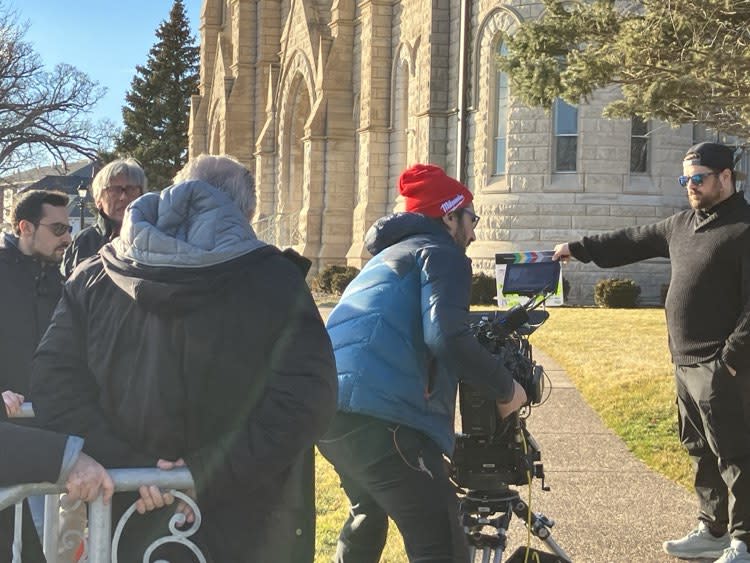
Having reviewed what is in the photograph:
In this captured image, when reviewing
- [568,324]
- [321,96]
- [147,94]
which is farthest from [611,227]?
[147,94]

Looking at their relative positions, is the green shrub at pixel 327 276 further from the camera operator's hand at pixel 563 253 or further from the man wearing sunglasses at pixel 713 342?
the camera operator's hand at pixel 563 253

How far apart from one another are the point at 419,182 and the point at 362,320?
60 cm

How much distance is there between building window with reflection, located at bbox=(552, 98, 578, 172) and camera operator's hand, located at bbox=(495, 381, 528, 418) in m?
20.1

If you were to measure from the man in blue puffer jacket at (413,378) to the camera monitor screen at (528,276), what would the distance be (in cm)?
70

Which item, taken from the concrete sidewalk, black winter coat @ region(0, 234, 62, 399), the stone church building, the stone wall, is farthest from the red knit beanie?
the stone wall

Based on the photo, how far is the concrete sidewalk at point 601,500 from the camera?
5619 mm

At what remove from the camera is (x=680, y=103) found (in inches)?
344

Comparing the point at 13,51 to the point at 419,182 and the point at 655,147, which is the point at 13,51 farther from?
the point at 419,182

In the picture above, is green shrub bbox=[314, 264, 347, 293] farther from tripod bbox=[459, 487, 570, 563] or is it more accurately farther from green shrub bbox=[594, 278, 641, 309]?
tripod bbox=[459, 487, 570, 563]

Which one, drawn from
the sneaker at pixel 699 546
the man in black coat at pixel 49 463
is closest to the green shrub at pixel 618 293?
the sneaker at pixel 699 546

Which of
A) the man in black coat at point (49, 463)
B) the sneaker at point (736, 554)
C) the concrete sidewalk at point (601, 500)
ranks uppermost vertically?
the man in black coat at point (49, 463)

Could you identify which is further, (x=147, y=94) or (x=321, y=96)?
(x=147, y=94)

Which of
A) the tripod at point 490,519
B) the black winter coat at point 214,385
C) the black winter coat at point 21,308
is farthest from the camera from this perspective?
the black winter coat at point 21,308

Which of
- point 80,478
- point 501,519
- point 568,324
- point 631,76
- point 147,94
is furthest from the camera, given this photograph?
point 147,94
